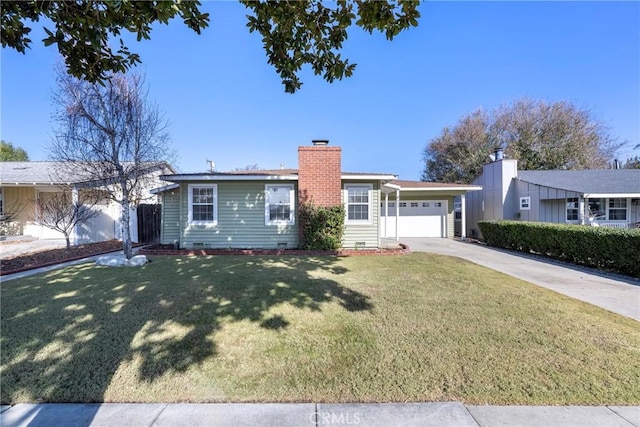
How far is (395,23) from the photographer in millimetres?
3143

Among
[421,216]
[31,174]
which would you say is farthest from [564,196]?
[31,174]

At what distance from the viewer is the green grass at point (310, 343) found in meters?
2.79

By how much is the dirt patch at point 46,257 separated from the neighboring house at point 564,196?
60.8 feet

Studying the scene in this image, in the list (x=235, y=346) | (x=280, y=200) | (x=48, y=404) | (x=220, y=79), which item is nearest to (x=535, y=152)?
(x=280, y=200)

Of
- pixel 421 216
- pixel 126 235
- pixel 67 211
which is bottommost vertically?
pixel 126 235

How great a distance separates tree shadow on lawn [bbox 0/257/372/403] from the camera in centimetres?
304

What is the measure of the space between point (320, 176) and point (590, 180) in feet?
45.6

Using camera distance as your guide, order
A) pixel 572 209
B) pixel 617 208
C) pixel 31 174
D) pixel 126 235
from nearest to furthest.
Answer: pixel 126 235, pixel 572 209, pixel 617 208, pixel 31 174

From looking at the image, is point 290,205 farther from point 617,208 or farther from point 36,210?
point 617,208

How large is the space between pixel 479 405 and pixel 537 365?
1100 millimetres

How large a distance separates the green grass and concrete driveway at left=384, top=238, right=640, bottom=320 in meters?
0.68

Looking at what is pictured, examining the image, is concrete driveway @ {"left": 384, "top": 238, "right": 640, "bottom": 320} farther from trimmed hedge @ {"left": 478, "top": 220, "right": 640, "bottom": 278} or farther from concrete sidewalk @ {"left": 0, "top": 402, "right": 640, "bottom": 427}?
concrete sidewalk @ {"left": 0, "top": 402, "right": 640, "bottom": 427}

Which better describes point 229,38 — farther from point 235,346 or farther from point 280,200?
point 235,346

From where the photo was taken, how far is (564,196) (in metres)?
13.1
